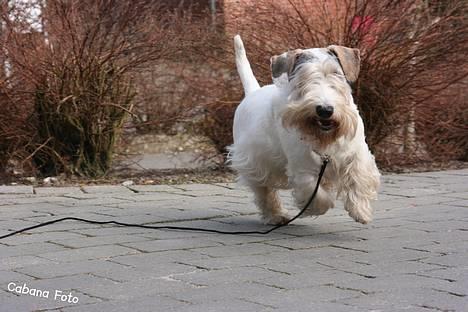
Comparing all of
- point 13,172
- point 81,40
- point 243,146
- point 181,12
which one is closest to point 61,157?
point 13,172

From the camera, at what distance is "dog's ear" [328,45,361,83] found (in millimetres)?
5477

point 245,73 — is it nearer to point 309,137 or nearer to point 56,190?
point 309,137

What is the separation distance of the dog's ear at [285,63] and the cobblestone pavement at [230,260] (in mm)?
1124

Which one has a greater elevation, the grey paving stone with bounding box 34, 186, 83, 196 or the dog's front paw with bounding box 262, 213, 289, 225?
the dog's front paw with bounding box 262, 213, 289, 225

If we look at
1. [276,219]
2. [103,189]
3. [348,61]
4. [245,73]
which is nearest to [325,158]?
[348,61]

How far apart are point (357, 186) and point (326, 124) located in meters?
0.58

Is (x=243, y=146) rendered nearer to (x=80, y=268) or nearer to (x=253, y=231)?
(x=253, y=231)

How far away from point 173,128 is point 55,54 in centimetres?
195

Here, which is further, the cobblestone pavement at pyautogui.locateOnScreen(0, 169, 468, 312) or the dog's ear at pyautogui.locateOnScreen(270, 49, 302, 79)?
the dog's ear at pyautogui.locateOnScreen(270, 49, 302, 79)

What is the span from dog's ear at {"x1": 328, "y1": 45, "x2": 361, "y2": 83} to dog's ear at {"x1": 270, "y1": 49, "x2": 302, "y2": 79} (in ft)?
0.80

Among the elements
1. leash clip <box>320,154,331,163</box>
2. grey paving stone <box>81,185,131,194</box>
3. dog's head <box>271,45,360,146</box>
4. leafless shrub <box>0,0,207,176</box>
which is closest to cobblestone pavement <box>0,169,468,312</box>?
leash clip <box>320,154,331,163</box>

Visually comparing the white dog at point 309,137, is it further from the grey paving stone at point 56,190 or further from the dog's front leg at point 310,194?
the grey paving stone at point 56,190

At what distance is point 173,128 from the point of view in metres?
10.1

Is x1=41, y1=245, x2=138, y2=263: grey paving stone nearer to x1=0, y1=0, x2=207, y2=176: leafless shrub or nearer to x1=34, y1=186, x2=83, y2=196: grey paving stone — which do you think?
x1=34, y1=186, x2=83, y2=196: grey paving stone
